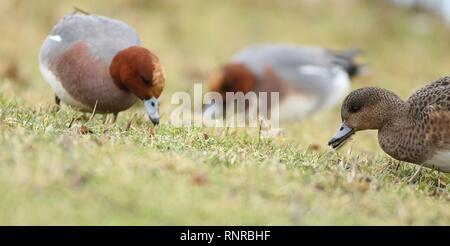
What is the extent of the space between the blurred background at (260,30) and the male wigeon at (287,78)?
0.38 metres

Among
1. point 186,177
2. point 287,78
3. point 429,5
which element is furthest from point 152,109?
point 429,5

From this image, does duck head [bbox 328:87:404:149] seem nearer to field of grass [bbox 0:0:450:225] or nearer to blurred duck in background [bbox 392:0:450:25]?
field of grass [bbox 0:0:450:225]

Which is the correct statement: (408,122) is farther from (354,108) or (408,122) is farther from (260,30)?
(260,30)

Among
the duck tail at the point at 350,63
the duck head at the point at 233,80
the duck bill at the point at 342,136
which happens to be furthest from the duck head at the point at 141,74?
the duck tail at the point at 350,63

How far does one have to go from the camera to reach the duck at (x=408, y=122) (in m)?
3.66

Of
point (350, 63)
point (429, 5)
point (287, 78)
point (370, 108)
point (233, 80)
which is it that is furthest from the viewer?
point (429, 5)

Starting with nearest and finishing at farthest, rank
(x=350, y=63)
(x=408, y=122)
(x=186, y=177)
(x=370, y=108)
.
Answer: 1. (x=186, y=177)
2. (x=408, y=122)
3. (x=370, y=108)
4. (x=350, y=63)

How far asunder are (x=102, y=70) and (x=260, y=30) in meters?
7.21

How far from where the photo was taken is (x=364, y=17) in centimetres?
1207

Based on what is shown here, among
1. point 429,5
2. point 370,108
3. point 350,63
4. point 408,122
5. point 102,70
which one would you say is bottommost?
point 408,122

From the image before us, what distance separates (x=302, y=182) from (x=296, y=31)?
8448mm

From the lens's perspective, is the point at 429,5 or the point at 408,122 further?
the point at 429,5

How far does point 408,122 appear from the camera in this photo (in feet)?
12.6

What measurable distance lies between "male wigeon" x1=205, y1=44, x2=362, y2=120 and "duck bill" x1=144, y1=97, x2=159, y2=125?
2533mm
